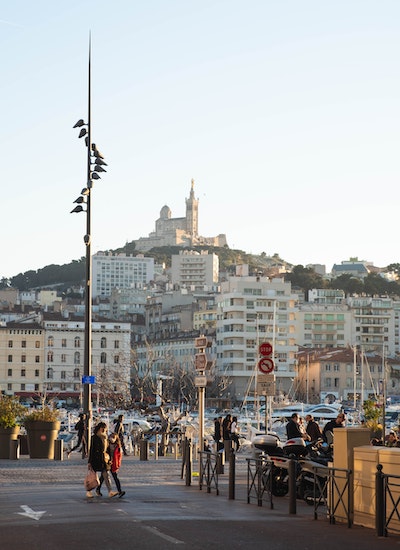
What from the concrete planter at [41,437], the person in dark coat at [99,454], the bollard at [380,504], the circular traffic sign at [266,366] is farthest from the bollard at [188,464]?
the concrete planter at [41,437]

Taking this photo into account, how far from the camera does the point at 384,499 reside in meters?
16.3

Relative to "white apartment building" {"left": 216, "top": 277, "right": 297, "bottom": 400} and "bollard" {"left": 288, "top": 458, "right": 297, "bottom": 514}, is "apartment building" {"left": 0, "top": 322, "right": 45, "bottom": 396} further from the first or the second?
"bollard" {"left": 288, "top": 458, "right": 297, "bottom": 514}

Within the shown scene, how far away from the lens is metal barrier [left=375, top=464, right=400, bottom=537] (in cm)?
1595

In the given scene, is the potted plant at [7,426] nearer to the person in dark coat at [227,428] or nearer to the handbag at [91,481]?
the person in dark coat at [227,428]

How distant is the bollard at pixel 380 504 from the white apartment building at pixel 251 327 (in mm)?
147904

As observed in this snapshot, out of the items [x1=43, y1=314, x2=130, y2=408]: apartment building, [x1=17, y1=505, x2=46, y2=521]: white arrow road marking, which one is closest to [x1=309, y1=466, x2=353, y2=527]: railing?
[x1=17, y1=505, x2=46, y2=521]: white arrow road marking

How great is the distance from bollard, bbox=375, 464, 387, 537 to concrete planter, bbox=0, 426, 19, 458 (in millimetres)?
20680

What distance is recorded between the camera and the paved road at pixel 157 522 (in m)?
15.1

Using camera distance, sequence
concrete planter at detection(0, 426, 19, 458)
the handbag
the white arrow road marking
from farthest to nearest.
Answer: concrete planter at detection(0, 426, 19, 458)
the handbag
the white arrow road marking

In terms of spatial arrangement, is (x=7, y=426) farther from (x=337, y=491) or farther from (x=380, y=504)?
(x=380, y=504)

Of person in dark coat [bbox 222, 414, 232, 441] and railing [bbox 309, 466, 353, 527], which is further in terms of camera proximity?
person in dark coat [bbox 222, 414, 232, 441]

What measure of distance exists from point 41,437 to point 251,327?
139 metres

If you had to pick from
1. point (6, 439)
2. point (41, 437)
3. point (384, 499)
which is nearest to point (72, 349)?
point (41, 437)

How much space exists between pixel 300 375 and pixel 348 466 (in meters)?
155
